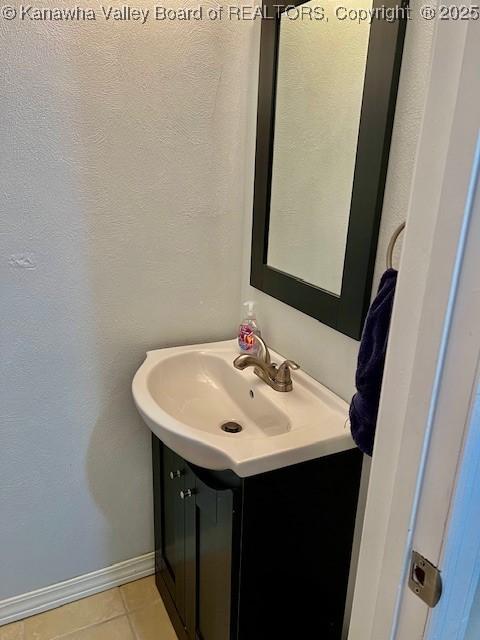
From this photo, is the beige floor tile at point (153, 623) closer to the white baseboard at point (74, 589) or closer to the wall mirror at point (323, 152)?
the white baseboard at point (74, 589)

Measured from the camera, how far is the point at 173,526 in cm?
145

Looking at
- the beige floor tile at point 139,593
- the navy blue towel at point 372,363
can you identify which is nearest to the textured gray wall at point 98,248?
the beige floor tile at point 139,593

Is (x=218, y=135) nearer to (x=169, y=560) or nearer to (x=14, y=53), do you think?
(x=14, y=53)

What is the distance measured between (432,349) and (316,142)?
0.86 metres

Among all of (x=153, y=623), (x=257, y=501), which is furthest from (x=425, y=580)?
(x=153, y=623)

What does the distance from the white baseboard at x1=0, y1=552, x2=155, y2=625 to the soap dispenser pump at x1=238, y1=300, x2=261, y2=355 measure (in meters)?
0.95

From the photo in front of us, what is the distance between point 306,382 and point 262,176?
0.64 m

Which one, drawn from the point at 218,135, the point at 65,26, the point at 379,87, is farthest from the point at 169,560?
the point at 65,26

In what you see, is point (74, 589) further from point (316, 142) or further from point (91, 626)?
point (316, 142)

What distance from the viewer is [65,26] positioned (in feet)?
3.80

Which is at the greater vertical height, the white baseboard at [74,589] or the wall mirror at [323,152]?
the wall mirror at [323,152]

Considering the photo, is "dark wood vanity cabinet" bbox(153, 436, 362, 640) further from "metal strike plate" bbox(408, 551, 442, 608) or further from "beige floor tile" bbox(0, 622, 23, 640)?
"beige floor tile" bbox(0, 622, 23, 640)

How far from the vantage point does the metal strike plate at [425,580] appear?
0.50m

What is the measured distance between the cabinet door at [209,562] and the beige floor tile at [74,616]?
399 millimetres
